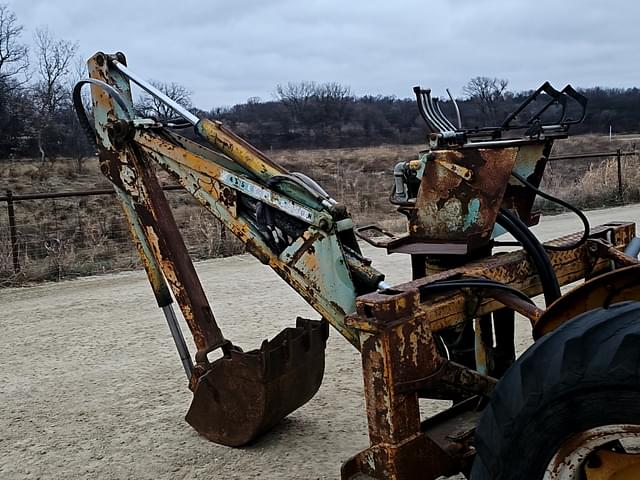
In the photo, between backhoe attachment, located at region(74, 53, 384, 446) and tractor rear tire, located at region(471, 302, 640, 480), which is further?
backhoe attachment, located at region(74, 53, 384, 446)

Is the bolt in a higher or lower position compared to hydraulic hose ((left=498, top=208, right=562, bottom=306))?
lower

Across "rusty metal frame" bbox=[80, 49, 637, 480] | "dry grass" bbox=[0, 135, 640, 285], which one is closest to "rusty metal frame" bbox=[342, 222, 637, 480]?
"rusty metal frame" bbox=[80, 49, 637, 480]

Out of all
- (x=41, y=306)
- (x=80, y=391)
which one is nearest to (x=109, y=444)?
(x=80, y=391)

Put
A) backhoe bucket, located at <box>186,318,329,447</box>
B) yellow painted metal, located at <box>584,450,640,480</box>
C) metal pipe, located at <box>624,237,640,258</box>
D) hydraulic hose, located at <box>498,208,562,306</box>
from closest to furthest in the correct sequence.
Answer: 1. yellow painted metal, located at <box>584,450,640,480</box>
2. hydraulic hose, located at <box>498,208,562,306</box>
3. metal pipe, located at <box>624,237,640,258</box>
4. backhoe bucket, located at <box>186,318,329,447</box>

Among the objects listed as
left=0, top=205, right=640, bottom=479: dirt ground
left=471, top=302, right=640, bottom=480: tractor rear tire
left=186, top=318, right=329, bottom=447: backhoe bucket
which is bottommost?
left=0, top=205, right=640, bottom=479: dirt ground

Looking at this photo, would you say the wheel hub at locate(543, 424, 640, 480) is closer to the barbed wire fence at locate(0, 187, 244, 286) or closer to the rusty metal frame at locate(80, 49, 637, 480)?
the rusty metal frame at locate(80, 49, 637, 480)

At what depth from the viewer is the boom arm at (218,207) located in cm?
300

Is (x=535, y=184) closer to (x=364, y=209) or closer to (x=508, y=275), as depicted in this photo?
(x=508, y=275)

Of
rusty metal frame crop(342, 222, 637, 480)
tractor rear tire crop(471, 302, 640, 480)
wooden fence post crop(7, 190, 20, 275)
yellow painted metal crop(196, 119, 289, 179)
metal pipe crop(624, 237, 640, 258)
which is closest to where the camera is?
tractor rear tire crop(471, 302, 640, 480)

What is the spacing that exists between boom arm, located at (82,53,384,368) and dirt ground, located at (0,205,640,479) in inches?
24.3

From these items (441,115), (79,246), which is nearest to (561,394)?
(441,115)

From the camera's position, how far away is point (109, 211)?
17781 millimetres

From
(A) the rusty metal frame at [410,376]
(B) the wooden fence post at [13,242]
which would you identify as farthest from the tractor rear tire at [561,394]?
(B) the wooden fence post at [13,242]

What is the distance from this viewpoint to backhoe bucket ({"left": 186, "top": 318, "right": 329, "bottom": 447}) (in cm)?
359
